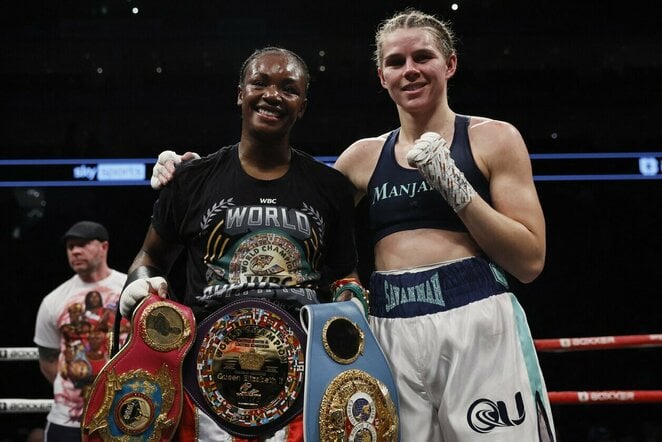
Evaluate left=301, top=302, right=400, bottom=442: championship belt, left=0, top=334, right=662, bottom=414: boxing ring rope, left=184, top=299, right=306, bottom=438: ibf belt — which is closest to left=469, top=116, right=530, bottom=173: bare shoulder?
left=301, top=302, right=400, bottom=442: championship belt

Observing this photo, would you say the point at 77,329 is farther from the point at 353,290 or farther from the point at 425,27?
the point at 425,27

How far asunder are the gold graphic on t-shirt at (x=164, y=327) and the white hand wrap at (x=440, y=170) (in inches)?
21.0

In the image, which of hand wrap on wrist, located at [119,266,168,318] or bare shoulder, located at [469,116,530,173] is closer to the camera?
hand wrap on wrist, located at [119,266,168,318]

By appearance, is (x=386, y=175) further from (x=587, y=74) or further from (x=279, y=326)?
(x=587, y=74)

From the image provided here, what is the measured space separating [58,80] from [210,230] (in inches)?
203

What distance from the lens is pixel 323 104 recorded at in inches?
243

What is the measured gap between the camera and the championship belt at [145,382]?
4.51 feet

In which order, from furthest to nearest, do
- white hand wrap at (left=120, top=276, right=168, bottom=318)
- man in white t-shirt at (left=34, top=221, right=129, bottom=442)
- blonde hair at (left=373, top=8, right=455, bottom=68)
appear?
man in white t-shirt at (left=34, top=221, right=129, bottom=442) < blonde hair at (left=373, top=8, right=455, bottom=68) < white hand wrap at (left=120, top=276, right=168, bottom=318)

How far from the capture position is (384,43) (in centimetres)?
179

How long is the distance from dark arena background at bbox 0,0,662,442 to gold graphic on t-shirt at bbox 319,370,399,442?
4.55 m

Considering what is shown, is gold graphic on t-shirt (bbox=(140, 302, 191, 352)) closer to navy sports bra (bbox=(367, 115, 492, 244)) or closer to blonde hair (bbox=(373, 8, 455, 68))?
navy sports bra (bbox=(367, 115, 492, 244))

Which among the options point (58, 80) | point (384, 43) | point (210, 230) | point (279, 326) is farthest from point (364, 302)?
point (58, 80)

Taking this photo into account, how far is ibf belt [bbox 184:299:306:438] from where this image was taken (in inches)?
Result: 57.7

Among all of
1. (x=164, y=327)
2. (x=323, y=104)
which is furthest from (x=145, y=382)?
(x=323, y=104)
